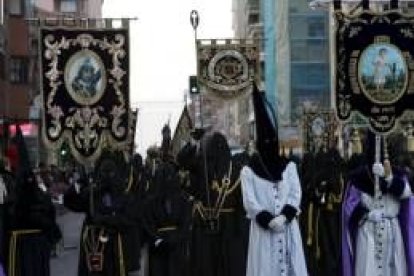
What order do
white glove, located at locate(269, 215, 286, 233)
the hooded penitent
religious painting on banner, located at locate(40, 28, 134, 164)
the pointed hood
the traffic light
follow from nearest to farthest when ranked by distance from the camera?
1. white glove, located at locate(269, 215, 286, 233)
2. the pointed hood
3. the hooded penitent
4. religious painting on banner, located at locate(40, 28, 134, 164)
5. the traffic light

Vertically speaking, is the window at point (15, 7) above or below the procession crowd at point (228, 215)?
above

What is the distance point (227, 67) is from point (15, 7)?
36146 millimetres

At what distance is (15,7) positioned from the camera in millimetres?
59594

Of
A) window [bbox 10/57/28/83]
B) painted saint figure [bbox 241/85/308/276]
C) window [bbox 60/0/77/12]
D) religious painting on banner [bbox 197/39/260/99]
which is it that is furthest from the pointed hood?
window [bbox 60/0/77/12]

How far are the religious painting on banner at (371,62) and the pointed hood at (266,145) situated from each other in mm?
1619

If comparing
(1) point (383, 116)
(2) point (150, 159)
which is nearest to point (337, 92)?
(1) point (383, 116)

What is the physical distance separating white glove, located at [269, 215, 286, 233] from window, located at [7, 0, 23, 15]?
164ft

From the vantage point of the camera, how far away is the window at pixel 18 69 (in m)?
58.7

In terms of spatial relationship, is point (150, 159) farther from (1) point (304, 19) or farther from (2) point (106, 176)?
(1) point (304, 19)

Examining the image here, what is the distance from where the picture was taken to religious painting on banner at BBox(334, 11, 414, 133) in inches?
477

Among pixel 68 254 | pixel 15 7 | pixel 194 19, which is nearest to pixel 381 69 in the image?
pixel 194 19

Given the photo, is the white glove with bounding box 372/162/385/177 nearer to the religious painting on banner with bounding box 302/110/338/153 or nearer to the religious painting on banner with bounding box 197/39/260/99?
the religious painting on banner with bounding box 197/39/260/99

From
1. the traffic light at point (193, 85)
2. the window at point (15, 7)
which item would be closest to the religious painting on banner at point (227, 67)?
the traffic light at point (193, 85)

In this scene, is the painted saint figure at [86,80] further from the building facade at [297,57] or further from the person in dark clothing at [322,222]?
the building facade at [297,57]
